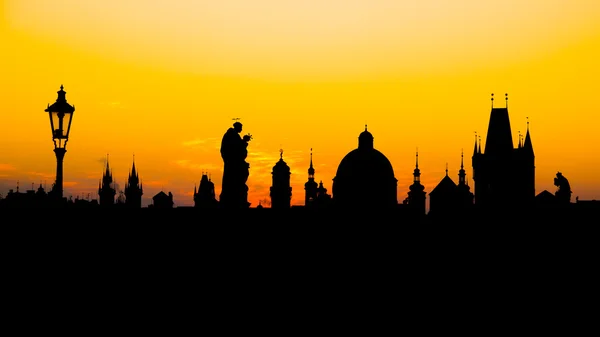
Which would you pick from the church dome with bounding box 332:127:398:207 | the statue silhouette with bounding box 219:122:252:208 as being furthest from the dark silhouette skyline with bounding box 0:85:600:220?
the statue silhouette with bounding box 219:122:252:208

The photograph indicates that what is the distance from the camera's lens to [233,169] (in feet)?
99.7

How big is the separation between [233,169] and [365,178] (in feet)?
312

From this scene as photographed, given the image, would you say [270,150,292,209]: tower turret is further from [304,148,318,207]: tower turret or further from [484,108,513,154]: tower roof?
[484,108,513,154]: tower roof

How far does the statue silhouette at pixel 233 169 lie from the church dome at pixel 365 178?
89014 mm

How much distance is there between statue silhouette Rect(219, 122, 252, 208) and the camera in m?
30.3

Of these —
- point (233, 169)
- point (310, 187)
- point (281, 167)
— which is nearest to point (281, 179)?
point (281, 167)

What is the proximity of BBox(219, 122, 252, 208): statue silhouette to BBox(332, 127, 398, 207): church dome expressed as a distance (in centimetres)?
8901

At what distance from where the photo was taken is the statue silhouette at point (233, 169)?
3034 cm

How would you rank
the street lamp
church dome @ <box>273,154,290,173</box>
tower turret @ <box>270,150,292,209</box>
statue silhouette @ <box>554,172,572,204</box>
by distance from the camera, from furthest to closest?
statue silhouette @ <box>554,172,572,204</box>, church dome @ <box>273,154,290,173</box>, tower turret @ <box>270,150,292,209</box>, the street lamp

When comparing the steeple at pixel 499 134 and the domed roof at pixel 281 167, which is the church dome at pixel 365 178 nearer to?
the domed roof at pixel 281 167

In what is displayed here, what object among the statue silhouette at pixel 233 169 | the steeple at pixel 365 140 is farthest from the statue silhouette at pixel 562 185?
the statue silhouette at pixel 233 169

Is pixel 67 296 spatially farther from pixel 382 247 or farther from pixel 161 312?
pixel 382 247

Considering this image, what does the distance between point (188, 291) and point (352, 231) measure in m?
10.0

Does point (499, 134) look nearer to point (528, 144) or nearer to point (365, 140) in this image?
point (528, 144)
